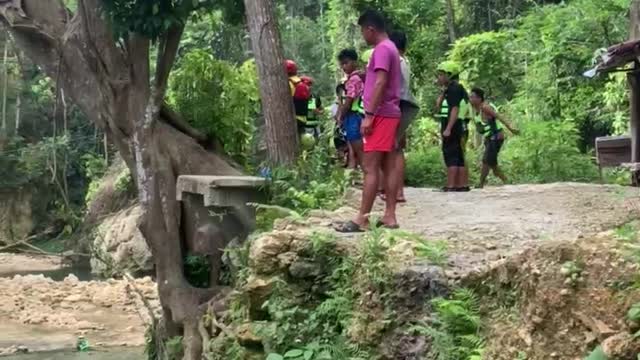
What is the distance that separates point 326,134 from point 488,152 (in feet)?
7.63

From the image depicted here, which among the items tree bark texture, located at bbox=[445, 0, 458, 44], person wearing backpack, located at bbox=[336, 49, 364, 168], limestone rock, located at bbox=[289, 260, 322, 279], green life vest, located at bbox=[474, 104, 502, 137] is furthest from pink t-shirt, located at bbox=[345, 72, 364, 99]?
tree bark texture, located at bbox=[445, 0, 458, 44]

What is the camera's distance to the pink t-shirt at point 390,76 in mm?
6590

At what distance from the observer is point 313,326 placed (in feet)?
19.0


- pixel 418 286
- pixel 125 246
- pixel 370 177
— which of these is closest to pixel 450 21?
pixel 125 246

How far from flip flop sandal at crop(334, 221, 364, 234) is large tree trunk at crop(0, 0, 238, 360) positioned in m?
3.59

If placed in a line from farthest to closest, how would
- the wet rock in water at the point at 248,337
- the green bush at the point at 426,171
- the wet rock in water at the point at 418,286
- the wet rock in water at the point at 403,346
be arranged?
the green bush at the point at 426,171
the wet rock in water at the point at 248,337
the wet rock in water at the point at 418,286
the wet rock in water at the point at 403,346

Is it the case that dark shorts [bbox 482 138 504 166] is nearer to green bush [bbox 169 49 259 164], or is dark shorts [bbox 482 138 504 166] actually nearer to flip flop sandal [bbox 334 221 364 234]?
green bush [bbox 169 49 259 164]

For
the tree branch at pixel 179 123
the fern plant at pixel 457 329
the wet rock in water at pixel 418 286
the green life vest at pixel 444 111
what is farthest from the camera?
the tree branch at pixel 179 123

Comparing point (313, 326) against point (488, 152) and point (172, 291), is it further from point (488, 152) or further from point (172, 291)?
point (488, 152)

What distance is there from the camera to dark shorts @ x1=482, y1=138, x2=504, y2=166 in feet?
40.6

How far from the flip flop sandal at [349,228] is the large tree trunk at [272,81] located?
3.24 metres

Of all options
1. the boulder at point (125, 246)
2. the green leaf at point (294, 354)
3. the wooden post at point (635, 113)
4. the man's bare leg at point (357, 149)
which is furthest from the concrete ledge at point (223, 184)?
the boulder at point (125, 246)

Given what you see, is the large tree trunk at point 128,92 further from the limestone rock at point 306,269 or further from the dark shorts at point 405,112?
the limestone rock at point 306,269

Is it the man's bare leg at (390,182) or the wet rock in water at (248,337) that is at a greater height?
the man's bare leg at (390,182)
